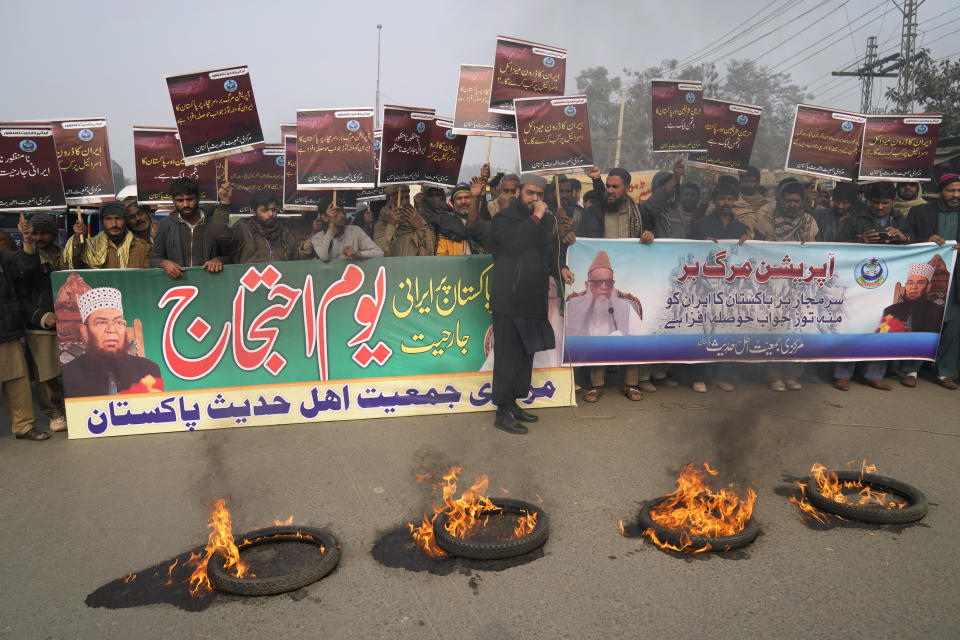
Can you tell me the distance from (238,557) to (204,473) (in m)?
1.48

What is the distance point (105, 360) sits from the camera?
218 inches

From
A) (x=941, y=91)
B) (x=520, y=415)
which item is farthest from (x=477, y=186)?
(x=941, y=91)

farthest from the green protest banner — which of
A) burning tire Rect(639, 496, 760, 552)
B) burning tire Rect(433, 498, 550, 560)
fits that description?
burning tire Rect(639, 496, 760, 552)

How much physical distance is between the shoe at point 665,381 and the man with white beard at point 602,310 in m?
0.58

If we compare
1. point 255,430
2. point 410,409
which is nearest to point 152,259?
point 255,430

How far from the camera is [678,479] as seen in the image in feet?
14.3

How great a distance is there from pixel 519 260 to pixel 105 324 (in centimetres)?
350

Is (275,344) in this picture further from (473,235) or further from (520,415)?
(520,415)

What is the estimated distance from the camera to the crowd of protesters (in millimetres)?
5633

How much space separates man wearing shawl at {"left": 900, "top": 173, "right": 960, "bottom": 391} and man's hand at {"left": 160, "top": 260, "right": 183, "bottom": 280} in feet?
23.7

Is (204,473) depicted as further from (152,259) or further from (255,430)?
(152,259)

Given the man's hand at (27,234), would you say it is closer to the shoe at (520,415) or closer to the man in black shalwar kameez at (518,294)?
the man in black shalwar kameez at (518,294)

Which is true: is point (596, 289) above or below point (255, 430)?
above

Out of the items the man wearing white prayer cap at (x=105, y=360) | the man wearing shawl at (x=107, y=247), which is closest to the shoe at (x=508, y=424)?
the man wearing white prayer cap at (x=105, y=360)
